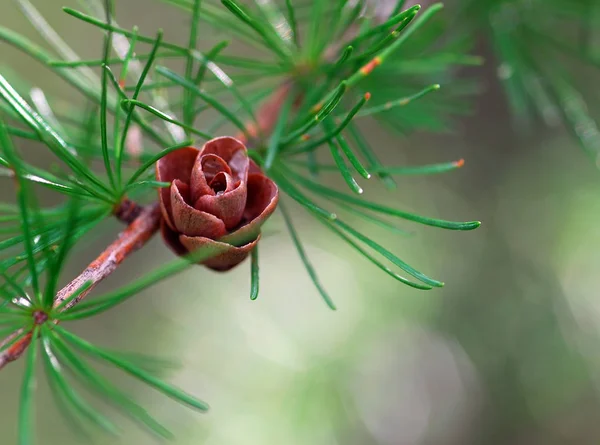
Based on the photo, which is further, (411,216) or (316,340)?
(316,340)

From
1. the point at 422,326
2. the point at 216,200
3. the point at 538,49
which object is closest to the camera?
the point at 216,200

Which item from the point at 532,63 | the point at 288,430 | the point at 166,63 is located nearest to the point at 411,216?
the point at 532,63

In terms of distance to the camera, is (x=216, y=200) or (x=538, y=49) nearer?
(x=216, y=200)

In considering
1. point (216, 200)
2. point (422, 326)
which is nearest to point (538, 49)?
point (216, 200)

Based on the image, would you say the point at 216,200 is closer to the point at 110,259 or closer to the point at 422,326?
the point at 110,259

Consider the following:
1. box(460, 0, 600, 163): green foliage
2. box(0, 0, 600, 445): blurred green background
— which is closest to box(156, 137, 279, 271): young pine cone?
box(460, 0, 600, 163): green foliage

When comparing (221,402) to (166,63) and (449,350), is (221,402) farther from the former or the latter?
(166,63)

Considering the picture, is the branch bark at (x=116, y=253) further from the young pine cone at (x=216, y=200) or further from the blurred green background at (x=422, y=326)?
the blurred green background at (x=422, y=326)
